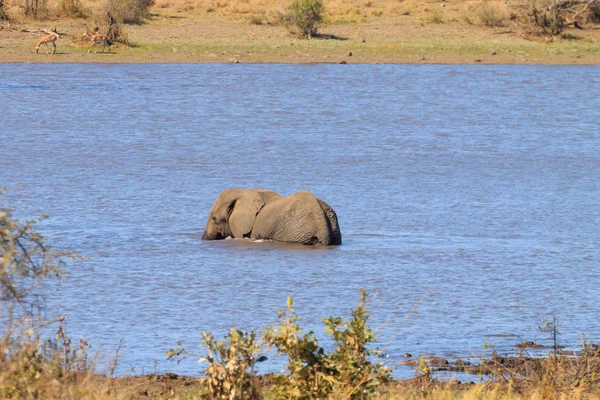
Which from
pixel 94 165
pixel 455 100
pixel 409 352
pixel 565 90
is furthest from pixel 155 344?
pixel 565 90

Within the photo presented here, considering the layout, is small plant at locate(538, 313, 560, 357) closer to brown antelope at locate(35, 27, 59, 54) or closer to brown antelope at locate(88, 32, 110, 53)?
brown antelope at locate(35, 27, 59, 54)

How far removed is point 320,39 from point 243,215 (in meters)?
22.8

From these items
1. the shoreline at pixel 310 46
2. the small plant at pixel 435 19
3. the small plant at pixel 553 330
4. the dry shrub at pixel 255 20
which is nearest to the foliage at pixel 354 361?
the small plant at pixel 553 330

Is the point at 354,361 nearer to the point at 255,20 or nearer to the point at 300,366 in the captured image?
the point at 300,366

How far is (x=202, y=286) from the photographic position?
10.5 m

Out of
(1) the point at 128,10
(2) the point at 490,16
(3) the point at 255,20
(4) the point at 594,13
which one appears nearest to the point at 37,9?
(1) the point at 128,10

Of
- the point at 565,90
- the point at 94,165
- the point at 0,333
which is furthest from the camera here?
the point at 565,90

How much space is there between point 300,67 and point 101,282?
22950 mm

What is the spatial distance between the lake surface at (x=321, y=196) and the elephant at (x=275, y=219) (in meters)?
0.22

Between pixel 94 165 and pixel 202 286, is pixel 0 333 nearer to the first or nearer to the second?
pixel 202 286

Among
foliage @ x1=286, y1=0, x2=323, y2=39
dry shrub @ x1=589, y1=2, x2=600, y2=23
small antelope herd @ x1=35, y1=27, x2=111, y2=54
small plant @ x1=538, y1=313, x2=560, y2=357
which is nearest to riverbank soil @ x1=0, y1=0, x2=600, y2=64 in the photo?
small antelope herd @ x1=35, y1=27, x2=111, y2=54

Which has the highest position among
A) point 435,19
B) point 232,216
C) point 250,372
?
point 250,372

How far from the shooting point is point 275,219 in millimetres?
13000

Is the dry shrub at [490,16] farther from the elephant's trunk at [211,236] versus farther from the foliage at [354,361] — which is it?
the foliage at [354,361]
